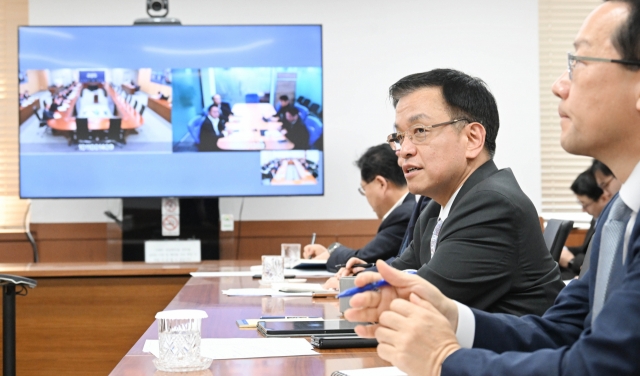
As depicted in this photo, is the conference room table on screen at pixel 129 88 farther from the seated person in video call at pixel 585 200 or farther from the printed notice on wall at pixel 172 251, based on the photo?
the seated person in video call at pixel 585 200

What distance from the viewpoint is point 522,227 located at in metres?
1.74

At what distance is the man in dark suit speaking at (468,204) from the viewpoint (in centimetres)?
171

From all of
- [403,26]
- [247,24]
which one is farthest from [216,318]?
[403,26]

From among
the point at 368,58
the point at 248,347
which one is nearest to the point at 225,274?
the point at 248,347

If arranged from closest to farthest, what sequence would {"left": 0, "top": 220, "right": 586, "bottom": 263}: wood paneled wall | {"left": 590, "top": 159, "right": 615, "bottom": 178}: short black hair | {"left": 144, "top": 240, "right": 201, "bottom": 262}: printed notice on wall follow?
{"left": 590, "top": 159, "right": 615, "bottom": 178}: short black hair
{"left": 144, "top": 240, "right": 201, "bottom": 262}: printed notice on wall
{"left": 0, "top": 220, "right": 586, "bottom": 263}: wood paneled wall

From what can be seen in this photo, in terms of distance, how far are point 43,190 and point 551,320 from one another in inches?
155

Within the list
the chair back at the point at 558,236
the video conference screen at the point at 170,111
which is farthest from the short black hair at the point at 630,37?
the video conference screen at the point at 170,111

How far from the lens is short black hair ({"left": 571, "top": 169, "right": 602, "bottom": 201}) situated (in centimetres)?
454

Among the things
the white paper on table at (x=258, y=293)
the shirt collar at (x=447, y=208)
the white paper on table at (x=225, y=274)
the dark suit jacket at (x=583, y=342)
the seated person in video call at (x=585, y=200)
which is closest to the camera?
the dark suit jacket at (x=583, y=342)

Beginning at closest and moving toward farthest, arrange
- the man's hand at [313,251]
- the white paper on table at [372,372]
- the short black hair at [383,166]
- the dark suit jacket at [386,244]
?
the white paper on table at [372,372] < the dark suit jacket at [386,244] < the short black hair at [383,166] < the man's hand at [313,251]

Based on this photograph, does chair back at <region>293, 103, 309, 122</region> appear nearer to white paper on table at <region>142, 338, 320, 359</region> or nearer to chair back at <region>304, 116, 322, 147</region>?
chair back at <region>304, 116, 322, 147</region>

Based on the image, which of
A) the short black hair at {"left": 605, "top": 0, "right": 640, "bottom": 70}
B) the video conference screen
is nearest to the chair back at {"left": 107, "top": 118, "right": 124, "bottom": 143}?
the video conference screen

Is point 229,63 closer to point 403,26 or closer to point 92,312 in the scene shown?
point 403,26

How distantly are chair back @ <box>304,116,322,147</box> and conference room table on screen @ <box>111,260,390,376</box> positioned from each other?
154 centimetres
